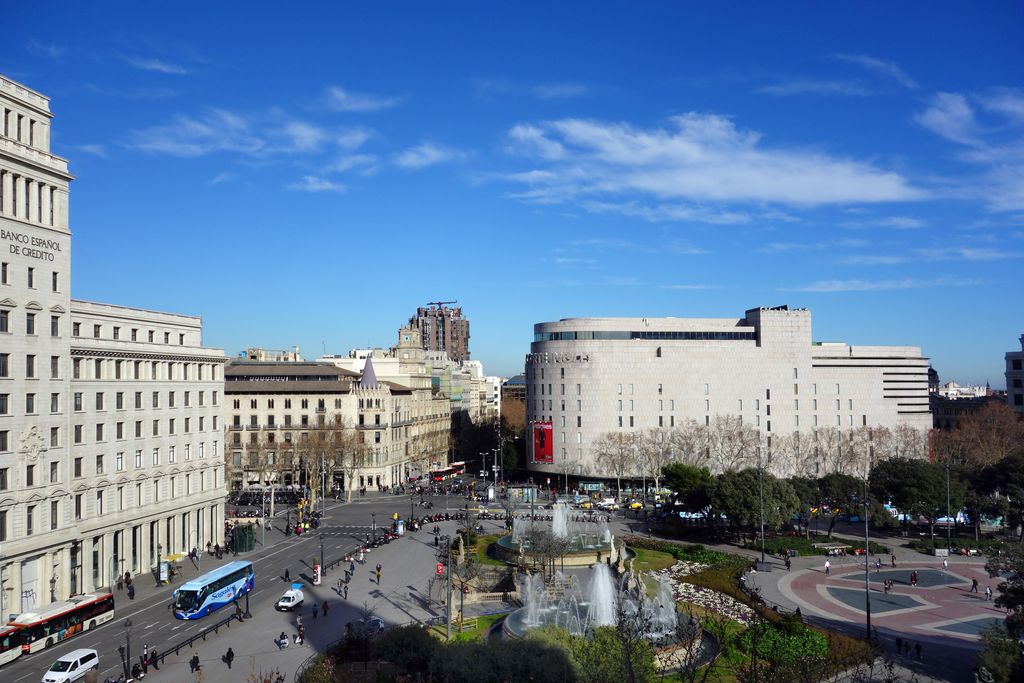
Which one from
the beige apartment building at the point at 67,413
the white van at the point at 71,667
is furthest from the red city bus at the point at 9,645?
the beige apartment building at the point at 67,413

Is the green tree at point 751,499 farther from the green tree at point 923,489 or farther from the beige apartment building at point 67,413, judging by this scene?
the beige apartment building at point 67,413

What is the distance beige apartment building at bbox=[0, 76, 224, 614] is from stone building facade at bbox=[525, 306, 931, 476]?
61.7 meters

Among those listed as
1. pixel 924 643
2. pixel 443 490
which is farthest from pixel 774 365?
pixel 924 643

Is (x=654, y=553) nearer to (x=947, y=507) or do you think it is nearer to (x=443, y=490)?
(x=947, y=507)

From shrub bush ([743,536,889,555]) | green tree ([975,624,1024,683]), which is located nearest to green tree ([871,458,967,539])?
shrub bush ([743,536,889,555])

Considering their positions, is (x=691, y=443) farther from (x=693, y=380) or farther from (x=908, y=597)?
(x=908, y=597)

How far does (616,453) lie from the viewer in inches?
4481

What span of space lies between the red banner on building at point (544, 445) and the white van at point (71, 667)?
275 ft

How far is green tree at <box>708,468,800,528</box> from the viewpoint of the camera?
2773 inches

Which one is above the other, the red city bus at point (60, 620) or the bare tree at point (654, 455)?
the bare tree at point (654, 455)

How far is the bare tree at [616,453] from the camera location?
110000 millimetres

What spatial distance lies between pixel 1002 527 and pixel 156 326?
3201 inches

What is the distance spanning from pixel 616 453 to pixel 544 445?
11.8m

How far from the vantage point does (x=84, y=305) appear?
58375mm
